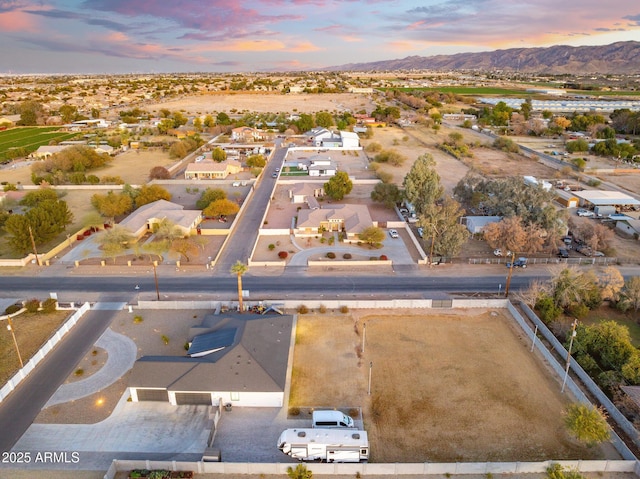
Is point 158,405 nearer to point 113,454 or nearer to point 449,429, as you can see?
point 113,454

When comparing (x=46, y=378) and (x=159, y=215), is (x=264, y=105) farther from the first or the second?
(x=46, y=378)

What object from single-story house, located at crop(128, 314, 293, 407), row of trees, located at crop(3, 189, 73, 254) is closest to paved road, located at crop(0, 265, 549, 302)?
row of trees, located at crop(3, 189, 73, 254)

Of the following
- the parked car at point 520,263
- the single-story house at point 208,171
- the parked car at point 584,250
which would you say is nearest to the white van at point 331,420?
the parked car at point 520,263

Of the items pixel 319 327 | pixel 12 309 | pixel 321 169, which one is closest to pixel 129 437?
pixel 319 327

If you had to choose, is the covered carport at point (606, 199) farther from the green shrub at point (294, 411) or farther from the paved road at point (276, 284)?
the green shrub at point (294, 411)

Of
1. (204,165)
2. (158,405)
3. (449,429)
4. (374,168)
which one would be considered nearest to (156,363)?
(158,405)

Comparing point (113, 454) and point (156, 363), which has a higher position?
point (156, 363)

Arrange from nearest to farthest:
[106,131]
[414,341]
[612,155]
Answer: [414,341] < [612,155] < [106,131]
